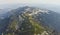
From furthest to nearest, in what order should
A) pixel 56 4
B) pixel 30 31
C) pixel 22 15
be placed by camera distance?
1. pixel 56 4
2. pixel 22 15
3. pixel 30 31

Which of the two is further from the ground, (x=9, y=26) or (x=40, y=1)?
(x=40, y=1)

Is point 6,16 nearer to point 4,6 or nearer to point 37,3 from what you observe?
point 4,6

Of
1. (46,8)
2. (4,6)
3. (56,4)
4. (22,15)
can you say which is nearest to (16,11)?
(22,15)

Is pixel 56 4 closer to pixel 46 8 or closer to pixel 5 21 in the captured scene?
pixel 46 8

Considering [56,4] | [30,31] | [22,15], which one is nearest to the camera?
[30,31]

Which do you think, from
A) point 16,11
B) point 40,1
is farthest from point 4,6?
point 40,1

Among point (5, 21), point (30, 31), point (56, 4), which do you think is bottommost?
point (30, 31)

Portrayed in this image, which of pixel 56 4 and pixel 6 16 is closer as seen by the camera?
pixel 6 16
